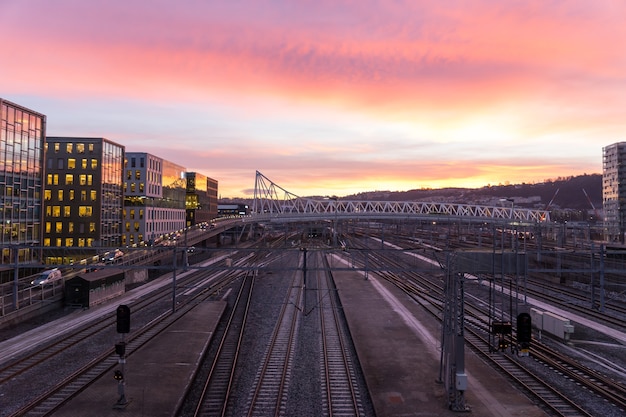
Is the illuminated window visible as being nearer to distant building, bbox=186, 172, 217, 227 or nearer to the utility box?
distant building, bbox=186, 172, 217, 227

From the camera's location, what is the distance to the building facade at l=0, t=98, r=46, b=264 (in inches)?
1592

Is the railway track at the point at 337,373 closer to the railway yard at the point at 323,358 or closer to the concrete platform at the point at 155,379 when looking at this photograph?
the railway yard at the point at 323,358

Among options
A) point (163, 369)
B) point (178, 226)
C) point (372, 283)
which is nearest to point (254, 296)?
point (372, 283)

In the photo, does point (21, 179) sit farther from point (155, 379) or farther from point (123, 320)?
→ point (123, 320)

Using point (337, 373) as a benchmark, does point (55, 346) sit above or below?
below

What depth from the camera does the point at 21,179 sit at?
42.9 meters

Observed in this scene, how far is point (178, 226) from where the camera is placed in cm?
9369

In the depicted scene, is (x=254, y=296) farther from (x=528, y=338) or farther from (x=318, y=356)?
(x=528, y=338)

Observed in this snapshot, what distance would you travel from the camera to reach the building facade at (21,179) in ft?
133

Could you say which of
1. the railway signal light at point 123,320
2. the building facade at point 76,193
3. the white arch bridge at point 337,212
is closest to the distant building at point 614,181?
the white arch bridge at point 337,212

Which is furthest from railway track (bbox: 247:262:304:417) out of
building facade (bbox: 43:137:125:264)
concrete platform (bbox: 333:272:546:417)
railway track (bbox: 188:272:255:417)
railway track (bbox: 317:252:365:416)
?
building facade (bbox: 43:137:125:264)

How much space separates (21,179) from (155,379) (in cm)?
3622

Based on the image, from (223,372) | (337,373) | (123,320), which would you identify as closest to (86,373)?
(123,320)

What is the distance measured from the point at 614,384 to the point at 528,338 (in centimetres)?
601
